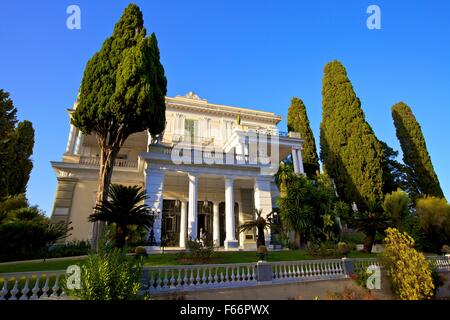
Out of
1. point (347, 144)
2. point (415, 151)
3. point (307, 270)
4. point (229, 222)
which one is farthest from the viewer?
point (415, 151)

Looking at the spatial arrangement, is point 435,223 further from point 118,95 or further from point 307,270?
point 118,95

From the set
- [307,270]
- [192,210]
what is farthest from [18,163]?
[307,270]

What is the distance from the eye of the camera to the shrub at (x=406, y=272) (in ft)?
31.0

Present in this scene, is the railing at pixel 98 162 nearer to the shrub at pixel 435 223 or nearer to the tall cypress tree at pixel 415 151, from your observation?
the shrub at pixel 435 223

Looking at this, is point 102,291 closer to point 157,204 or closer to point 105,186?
point 105,186

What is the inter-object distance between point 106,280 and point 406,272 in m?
10.6

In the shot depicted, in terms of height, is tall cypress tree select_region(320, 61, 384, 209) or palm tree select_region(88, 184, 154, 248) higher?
tall cypress tree select_region(320, 61, 384, 209)

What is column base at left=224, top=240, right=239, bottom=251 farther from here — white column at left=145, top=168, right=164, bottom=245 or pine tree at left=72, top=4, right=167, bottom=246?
pine tree at left=72, top=4, right=167, bottom=246

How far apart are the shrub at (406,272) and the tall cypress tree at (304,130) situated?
781 inches

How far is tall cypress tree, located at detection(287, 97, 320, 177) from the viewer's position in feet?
105

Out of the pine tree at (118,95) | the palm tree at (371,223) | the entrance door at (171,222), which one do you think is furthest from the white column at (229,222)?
the palm tree at (371,223)

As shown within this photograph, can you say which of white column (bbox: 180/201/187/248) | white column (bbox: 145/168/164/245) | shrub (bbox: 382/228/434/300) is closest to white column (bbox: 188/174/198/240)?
white column (bbox: 145/168/164/245)

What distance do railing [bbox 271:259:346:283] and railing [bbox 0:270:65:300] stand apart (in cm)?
708

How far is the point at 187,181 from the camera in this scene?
66.5ft
